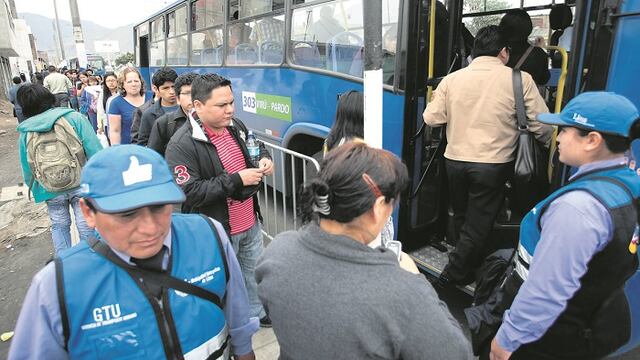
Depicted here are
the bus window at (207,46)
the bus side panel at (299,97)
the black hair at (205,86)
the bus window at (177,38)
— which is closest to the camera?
the black hair at (205,86)

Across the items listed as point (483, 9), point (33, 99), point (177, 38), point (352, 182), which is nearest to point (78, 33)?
point (177, 38)

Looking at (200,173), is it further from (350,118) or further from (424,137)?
(424,137)

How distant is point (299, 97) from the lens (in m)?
4.61

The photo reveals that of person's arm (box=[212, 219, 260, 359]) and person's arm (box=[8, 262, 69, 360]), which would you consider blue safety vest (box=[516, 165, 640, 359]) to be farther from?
person's arm (box=[8, 262, 69, 360])

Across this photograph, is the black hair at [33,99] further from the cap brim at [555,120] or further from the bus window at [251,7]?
the cap brim at [555,120]

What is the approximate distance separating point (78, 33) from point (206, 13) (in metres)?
13.3

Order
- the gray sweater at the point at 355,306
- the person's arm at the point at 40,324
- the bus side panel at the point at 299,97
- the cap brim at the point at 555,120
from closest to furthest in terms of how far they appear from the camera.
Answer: the gray sweater at the point at 355,306
the person's arm at the point at 40,324
the cap brim at the point at 555,120
the bus side panel at the point at 299,97

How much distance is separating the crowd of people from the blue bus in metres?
0.49

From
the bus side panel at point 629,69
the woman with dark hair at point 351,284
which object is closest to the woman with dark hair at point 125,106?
the woman with dark hair at point 351,284

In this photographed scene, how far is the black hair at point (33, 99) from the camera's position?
3221 mm

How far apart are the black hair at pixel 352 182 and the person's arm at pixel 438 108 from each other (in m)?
1.98

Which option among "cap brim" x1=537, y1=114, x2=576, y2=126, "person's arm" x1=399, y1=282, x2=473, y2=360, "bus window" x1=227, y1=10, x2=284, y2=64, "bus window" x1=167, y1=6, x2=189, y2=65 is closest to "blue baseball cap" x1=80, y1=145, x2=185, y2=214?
"person's arm" x1=399, y1=282, x2=473, y2=360

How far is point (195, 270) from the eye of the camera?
135 cm

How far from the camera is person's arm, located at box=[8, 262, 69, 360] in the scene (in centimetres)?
113
